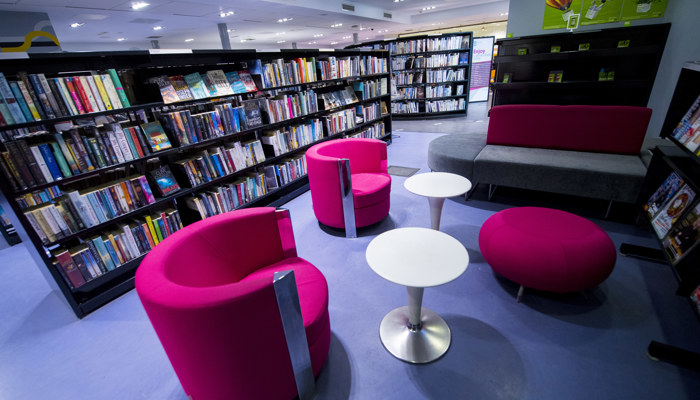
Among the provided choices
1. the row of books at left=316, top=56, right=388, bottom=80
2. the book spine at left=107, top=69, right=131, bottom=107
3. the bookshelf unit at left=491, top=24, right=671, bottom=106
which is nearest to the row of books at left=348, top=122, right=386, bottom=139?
the row of books at left=316, top=56, right=388, bottom=80

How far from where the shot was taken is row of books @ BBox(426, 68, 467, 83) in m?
7.66

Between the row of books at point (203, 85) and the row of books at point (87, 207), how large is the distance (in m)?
0.77

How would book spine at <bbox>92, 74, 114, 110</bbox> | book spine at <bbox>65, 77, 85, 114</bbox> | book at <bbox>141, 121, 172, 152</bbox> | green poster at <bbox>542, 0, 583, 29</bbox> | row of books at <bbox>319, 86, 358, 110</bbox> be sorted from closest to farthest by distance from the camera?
1. book spine at <bbox>65, 77, 85, 114</bbox>
2. book spine at <bbox>92, 74, 114, 110</bbox>
3. book at <bbox>141, 121, 172, 152</bbox>
4. green poster at <bbox>542, 0, 583, 29</bbox>
5. row of books at <bbox>319, 86, 358, 110</bbox>

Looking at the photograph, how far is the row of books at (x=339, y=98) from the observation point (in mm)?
4320

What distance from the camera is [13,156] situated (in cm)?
186

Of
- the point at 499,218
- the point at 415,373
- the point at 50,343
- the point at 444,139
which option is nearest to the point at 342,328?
the point at 415,373

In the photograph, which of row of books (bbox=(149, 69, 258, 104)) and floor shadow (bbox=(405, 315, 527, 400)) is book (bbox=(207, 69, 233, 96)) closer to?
row of books (bbox=(149, 69, 258, 104))

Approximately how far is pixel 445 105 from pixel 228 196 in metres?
6.87

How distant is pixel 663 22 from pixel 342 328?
500cm

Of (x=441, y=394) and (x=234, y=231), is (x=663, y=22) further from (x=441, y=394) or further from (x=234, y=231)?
(x=234, y=231)

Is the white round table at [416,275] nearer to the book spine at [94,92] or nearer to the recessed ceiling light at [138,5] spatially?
the book spine at [94,92]

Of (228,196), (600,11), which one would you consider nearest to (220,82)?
(228,196)

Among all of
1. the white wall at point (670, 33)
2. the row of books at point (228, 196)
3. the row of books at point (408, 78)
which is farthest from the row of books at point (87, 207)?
the row of books at point (408, 78)

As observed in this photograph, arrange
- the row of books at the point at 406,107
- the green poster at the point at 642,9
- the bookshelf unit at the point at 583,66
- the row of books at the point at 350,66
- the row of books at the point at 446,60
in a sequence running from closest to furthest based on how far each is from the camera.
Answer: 1. the green poster at the point at 642,9
2. the bookshelf unit at the point at 583,66
3. the row of books at the point at 350,66
4. the row of books at the point at 446,60
5. the row of books at the point at 406,107
